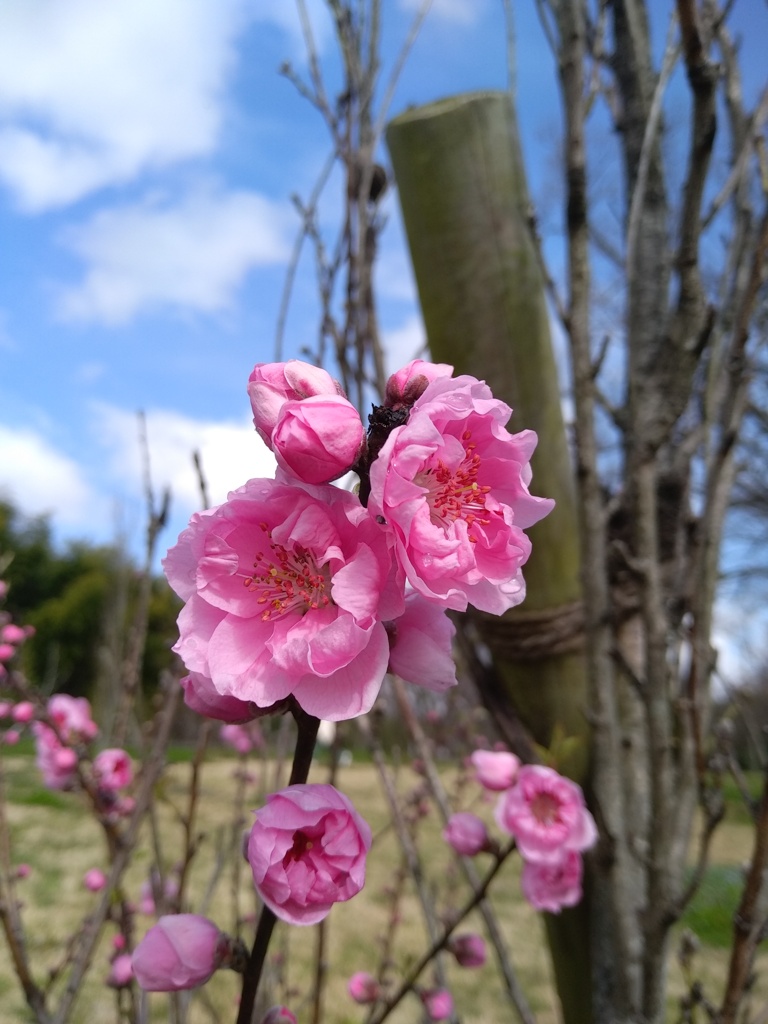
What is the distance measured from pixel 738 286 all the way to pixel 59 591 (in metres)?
18.3

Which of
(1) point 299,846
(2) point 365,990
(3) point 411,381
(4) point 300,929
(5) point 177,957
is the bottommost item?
(4) point 300,929

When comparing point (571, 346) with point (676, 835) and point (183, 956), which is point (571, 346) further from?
point (183, 956)

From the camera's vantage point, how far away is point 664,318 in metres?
1.48

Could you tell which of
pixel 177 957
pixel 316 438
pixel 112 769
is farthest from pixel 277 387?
pixel 112 769

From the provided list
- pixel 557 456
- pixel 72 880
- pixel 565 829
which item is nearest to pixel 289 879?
pixel 565 829

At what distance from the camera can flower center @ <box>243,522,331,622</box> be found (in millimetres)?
596

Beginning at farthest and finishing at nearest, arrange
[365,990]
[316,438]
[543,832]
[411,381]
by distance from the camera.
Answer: [365,990] < [543,832] < [411,381] < [316,438]

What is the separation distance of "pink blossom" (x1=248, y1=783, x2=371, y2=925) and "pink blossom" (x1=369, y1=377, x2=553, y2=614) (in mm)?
188

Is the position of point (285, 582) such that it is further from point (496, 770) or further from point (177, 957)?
point (496, 770)

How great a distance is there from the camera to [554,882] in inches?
49.8

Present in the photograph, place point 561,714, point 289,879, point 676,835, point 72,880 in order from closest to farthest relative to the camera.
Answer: point 289,879, point 676,835, point 561,714, point 72,880

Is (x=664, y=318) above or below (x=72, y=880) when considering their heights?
above

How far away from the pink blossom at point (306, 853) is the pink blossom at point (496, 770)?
0.90 metres

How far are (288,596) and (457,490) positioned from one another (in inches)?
7.0
